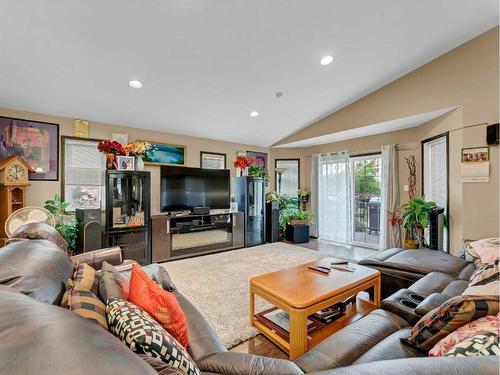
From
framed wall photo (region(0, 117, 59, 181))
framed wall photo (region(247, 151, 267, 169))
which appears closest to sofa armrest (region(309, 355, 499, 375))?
framed wall photo (region(0, 117, 59, 181))

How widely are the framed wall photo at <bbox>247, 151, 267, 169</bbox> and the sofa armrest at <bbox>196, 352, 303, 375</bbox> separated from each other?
4890 mm

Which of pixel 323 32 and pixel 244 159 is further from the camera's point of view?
pixel 244 159

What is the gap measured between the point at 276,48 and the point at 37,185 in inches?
152

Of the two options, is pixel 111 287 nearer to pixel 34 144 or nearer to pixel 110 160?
pixel 110 160

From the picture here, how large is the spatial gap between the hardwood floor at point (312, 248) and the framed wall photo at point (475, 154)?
7.19ft

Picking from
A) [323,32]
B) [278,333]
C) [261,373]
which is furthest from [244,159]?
[261,373]

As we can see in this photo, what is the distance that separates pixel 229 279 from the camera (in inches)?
126

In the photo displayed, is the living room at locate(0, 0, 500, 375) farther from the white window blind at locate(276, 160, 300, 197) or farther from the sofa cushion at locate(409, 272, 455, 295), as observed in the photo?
the white window blind at locate(276, 160, 300, 197)

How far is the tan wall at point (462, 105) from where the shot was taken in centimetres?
289

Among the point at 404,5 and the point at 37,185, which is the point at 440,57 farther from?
the point at 37,185

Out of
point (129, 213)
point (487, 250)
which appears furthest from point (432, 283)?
point (129, 213)

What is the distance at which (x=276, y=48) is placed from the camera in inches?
112

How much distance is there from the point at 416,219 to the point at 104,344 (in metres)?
4.17

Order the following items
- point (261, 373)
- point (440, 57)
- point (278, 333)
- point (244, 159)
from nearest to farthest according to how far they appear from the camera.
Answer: point (261, 373) < point (278, 333) < point (440, 57) < point (244, 159)
